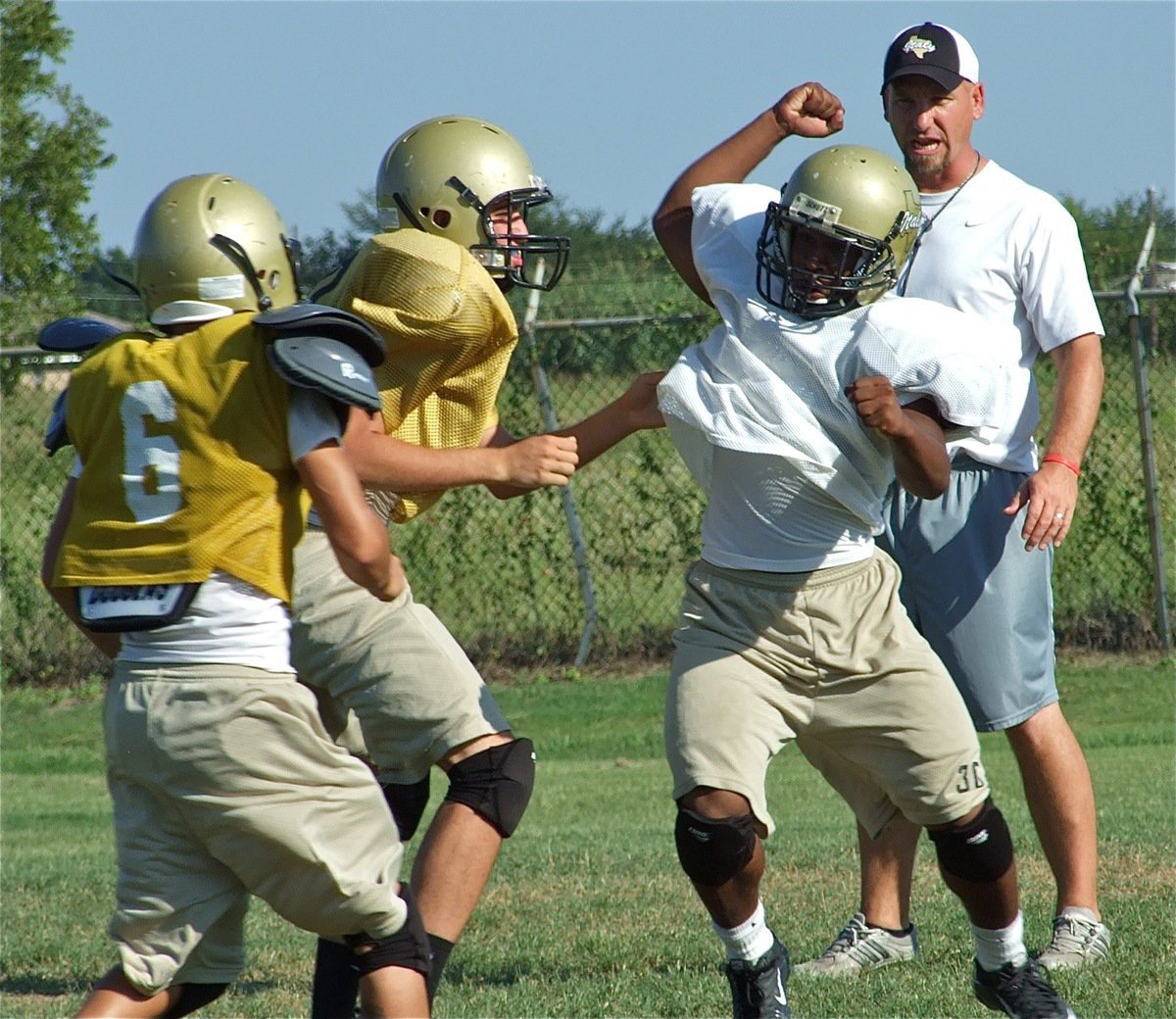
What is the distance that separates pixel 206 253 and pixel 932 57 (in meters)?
2.41

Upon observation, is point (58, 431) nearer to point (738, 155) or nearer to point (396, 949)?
point (396, 949)

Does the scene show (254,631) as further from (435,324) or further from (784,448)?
(784,448)

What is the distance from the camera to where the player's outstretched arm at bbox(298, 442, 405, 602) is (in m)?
2.99

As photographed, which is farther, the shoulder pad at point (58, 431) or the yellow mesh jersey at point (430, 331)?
the yellow mesh jersey at point (430, 331)

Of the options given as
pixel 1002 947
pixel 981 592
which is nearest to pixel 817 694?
pixel 1002 947

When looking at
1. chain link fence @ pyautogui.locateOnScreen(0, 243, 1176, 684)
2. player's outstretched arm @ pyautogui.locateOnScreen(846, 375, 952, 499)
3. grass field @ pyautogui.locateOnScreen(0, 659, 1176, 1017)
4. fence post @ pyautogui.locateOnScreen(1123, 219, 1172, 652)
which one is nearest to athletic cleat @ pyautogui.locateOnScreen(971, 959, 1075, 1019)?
grass field @ pyautogui.locateOnScreen(0, 659, 1176, 1017)

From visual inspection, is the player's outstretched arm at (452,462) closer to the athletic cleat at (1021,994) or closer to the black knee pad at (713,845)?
the black knee pad at (713,845)

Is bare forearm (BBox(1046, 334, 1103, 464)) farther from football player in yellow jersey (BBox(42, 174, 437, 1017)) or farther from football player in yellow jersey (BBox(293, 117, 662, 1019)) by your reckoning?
football player in yellow jersey (BBox(42, 174, 437, 1017))

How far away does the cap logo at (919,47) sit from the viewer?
4.66 m

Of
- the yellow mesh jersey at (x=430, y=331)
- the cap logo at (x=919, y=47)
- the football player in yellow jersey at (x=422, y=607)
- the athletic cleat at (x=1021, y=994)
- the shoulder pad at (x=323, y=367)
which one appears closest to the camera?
the shoulder pad at (x=323, y=367)

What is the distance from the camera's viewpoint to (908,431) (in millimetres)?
3500

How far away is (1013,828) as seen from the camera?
6660 millimetres

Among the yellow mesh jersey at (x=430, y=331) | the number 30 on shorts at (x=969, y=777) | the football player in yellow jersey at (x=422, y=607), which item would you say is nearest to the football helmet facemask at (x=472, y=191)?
the football player in yellow jersey at (x=422, y=607)

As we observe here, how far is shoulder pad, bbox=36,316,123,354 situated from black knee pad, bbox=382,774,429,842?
1.21 meters
